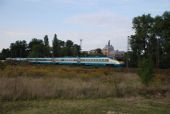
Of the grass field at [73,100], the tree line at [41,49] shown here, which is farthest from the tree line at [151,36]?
the grass field at [73,100]

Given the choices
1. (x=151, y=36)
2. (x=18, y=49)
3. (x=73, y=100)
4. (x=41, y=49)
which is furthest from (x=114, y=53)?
(x=73, y=100)

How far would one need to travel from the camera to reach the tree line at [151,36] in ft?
266

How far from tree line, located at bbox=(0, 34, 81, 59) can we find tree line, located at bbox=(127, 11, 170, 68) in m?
26.9

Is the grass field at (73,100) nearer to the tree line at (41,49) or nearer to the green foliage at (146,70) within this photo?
the green foliage at (146,70)

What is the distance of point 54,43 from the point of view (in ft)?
384

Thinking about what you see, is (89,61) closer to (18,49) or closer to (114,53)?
(114,53)

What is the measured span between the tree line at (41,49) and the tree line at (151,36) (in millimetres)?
26855

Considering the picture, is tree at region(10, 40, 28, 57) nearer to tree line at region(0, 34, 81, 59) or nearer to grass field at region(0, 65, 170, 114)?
tree line at region(0, 34, 81, 59)

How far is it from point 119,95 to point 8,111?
800 cm

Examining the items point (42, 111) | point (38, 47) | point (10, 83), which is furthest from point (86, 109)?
point (38, 47)

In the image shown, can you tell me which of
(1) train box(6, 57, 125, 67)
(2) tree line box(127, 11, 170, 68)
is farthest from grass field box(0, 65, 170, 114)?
(2) tree line box(127, 11, 170, 68)

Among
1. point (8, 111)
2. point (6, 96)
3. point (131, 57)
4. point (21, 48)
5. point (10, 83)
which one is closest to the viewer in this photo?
point (8, 111)

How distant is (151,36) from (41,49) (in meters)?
43.6

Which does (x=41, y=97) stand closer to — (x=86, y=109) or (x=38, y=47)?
(x=86, y=109)
